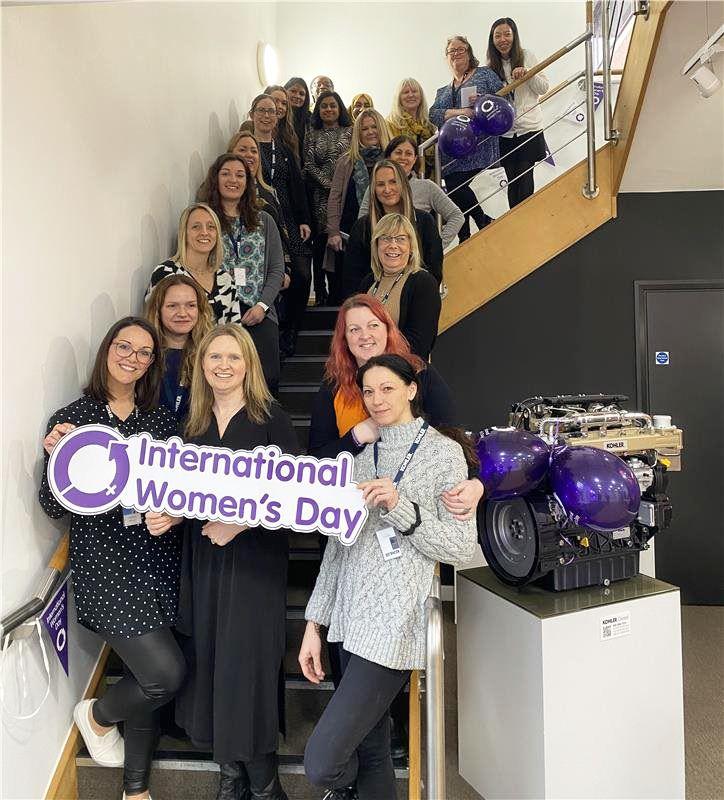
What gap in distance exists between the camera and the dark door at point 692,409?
445cm

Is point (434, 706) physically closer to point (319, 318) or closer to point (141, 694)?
point (141, 694)

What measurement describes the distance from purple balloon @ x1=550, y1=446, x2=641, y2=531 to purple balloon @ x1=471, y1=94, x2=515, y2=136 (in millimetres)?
2646

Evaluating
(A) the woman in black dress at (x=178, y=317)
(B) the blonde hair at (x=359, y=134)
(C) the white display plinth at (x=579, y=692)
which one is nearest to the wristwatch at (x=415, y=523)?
(C) the white display plinth at (x=579, y=692)

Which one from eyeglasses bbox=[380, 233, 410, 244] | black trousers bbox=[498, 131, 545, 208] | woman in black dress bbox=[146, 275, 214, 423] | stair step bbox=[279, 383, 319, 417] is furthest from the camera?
black trousers bbox=[498, 131, 545, 208]

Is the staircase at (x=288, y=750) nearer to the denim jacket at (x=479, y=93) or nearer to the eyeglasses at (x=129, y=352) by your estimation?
the eyeglasses at (x=129, y=352)

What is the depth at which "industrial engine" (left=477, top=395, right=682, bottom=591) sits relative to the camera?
2068 mm

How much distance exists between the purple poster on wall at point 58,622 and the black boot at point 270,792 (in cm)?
75

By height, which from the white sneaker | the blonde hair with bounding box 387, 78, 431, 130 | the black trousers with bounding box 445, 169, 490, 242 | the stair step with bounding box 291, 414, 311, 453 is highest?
the blonde hair with bounding box 387, 78, 431, 130

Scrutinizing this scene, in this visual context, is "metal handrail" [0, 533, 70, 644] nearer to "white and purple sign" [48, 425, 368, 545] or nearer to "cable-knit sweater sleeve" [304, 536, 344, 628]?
"white and purple sign" [48, 425, 368, 545]

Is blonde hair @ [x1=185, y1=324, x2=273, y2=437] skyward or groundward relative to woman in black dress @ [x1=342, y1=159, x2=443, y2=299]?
groundward

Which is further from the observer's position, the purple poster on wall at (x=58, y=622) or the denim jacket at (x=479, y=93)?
the denim jacket at (x=479, y=93)

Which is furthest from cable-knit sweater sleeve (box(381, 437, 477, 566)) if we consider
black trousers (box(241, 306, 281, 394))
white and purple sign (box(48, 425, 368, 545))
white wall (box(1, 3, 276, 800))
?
black trousers (box(241, 306, 281, 394))

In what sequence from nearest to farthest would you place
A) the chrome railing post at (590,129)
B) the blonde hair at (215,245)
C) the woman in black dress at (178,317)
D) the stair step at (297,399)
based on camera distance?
the woman in black dress at (178,317) < the blonde hair at (215,245) < the stair step at (297,399) < the chrome railing post at (590,129)

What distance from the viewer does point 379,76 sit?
23.1 ft
